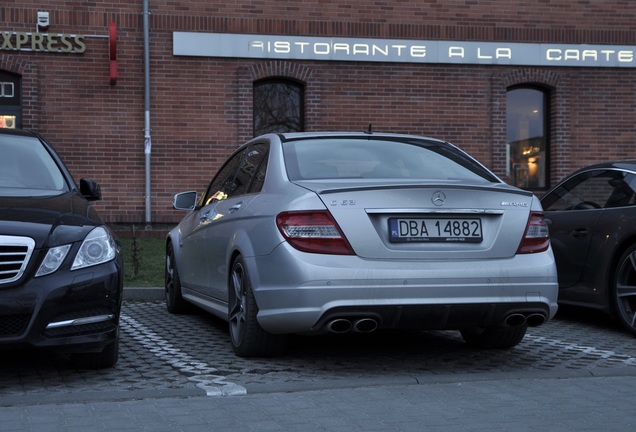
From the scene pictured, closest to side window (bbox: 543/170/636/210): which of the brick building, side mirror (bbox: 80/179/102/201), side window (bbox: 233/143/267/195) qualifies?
side window (bbox: 233/143/267/195)

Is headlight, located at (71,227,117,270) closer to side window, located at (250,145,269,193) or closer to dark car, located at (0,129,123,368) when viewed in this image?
dark car, located at (0,129,123,368)

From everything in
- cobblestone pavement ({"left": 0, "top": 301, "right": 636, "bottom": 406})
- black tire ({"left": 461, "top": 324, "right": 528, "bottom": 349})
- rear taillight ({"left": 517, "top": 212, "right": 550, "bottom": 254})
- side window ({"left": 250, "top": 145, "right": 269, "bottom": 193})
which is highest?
side window ({"left": 250, "top": 145, "right": 269, "bottom": 193})

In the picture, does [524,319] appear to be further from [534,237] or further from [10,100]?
[10,100]

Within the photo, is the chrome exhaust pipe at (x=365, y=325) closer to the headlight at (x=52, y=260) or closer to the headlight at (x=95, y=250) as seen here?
the headlight at (x=95, y=250)

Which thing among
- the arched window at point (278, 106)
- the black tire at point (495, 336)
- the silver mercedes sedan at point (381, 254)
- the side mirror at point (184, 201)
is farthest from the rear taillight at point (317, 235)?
the arched window at point (278, 106)

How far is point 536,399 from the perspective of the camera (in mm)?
5043

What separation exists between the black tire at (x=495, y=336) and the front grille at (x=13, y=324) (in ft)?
9.99

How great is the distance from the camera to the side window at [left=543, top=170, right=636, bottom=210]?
7.78 meters

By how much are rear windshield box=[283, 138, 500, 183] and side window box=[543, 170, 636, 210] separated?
1816 mm

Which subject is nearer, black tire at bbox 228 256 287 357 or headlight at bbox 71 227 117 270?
headlight at bbox 71 227 117 270

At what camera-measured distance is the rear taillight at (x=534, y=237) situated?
5.77 metres

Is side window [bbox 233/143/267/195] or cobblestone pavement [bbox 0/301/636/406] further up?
side window [bbox 233/143/267/195]

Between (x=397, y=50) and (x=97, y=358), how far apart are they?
37.8 ft

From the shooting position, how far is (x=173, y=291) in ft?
28.4
